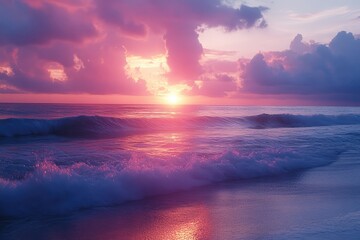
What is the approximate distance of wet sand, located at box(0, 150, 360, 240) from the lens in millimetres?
5754

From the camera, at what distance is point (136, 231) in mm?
5941

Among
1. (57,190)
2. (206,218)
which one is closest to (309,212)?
(206,218)

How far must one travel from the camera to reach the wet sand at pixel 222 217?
5.75 meters

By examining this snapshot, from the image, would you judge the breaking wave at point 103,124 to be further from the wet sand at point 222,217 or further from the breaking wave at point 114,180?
the wet sand at point 222,217

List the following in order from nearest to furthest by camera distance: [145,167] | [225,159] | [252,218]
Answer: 1. [252,218]
2. [145,167]
3. [225,159]

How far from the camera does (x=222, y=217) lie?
669 cm

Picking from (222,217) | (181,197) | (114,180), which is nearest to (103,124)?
(114,180)

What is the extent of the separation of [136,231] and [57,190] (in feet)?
7.75

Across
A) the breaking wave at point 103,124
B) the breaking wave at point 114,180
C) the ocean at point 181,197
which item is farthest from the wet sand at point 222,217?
the breaking wave at point 103,124

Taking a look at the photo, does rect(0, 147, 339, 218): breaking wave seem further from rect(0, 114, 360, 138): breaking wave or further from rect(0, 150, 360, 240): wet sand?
rect(0, 114, 360, 138): breaking wave

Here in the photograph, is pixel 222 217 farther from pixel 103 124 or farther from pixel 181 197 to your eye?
pixel 103 124

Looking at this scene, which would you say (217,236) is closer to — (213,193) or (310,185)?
(213,193)

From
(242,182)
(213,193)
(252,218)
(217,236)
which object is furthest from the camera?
(242,182)

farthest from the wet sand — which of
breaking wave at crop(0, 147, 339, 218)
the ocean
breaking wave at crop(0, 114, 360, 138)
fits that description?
breaking wave at crop(0, 114, 360, 138)
